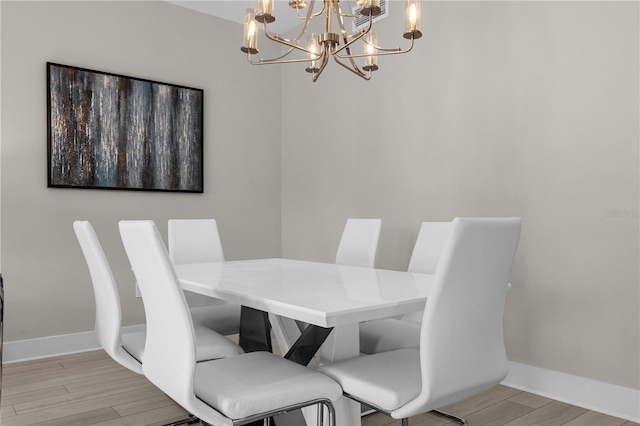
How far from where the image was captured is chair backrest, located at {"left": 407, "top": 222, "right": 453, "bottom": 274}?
2.72m

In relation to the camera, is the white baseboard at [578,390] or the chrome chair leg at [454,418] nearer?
the chrome chair leg at [454,418]

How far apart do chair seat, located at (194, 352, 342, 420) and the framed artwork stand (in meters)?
2.56

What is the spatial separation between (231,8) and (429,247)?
2.76 meters

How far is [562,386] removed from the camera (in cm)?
269

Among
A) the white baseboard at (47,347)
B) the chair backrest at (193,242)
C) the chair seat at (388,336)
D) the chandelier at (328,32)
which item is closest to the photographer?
the chandelier at (328,32)

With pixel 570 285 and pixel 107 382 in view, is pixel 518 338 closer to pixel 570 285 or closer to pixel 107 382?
pixel 570 285

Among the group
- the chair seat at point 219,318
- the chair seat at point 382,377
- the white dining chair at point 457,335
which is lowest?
the chair seat at point 219,318

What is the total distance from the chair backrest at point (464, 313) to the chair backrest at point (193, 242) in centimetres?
210

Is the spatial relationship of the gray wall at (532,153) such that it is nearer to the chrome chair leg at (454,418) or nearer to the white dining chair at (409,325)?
the white dining chair at (409,325)

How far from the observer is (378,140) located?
12.5 ft

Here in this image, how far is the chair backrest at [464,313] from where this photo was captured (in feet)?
4.40

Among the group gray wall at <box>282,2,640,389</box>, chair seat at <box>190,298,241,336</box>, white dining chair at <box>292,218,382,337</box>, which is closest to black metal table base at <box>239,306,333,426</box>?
chair seat at <box>190,298,241,336</box>

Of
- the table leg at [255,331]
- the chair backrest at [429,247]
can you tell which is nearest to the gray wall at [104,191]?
the table leg at [255,331]

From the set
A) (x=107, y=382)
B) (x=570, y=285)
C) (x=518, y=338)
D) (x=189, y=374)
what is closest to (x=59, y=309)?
(x=107, y=382)
